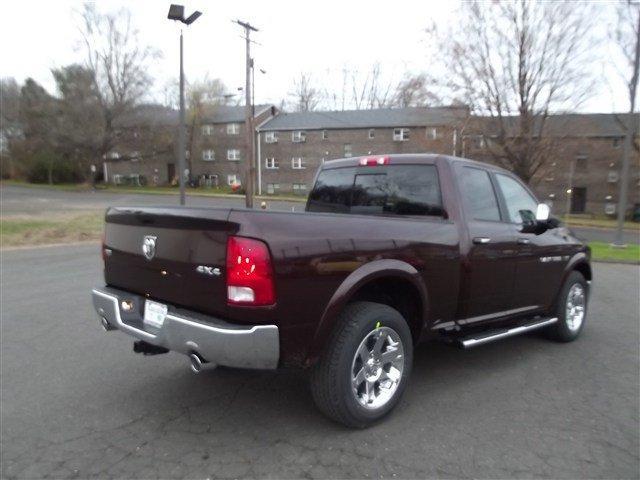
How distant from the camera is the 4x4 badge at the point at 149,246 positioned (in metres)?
3.34

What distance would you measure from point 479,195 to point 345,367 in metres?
2.12

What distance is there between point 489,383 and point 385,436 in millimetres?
1328

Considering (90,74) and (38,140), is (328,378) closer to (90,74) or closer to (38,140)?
(90,74)

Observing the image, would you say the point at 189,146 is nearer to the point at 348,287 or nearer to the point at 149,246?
the point at 149,246

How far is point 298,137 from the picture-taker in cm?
5122

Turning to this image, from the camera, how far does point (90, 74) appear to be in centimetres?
4825

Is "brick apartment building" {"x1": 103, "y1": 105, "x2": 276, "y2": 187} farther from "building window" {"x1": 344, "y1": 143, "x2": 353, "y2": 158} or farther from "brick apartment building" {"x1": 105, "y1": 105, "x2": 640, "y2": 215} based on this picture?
"building window" {"x1": 344, "y1": 143, "x2": 353, "y2": 158}

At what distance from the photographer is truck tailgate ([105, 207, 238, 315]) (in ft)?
9.60

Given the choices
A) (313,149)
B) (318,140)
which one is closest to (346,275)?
(318,140)

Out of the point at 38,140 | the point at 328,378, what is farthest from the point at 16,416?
the point at 38,140

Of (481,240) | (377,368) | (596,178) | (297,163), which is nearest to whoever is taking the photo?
(377,368)

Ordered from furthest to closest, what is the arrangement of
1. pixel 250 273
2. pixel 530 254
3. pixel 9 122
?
pixel 9 122 → pixel 530 254 → pixel 250 273

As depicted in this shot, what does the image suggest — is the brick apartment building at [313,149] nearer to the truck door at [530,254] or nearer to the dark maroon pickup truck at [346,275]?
the truck door at [530,254]

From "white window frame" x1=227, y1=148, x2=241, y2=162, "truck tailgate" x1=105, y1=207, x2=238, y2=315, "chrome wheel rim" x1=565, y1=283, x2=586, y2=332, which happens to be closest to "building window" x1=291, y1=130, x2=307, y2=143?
"white window frame" x1=227, y1=148, x2=241, y2=162
